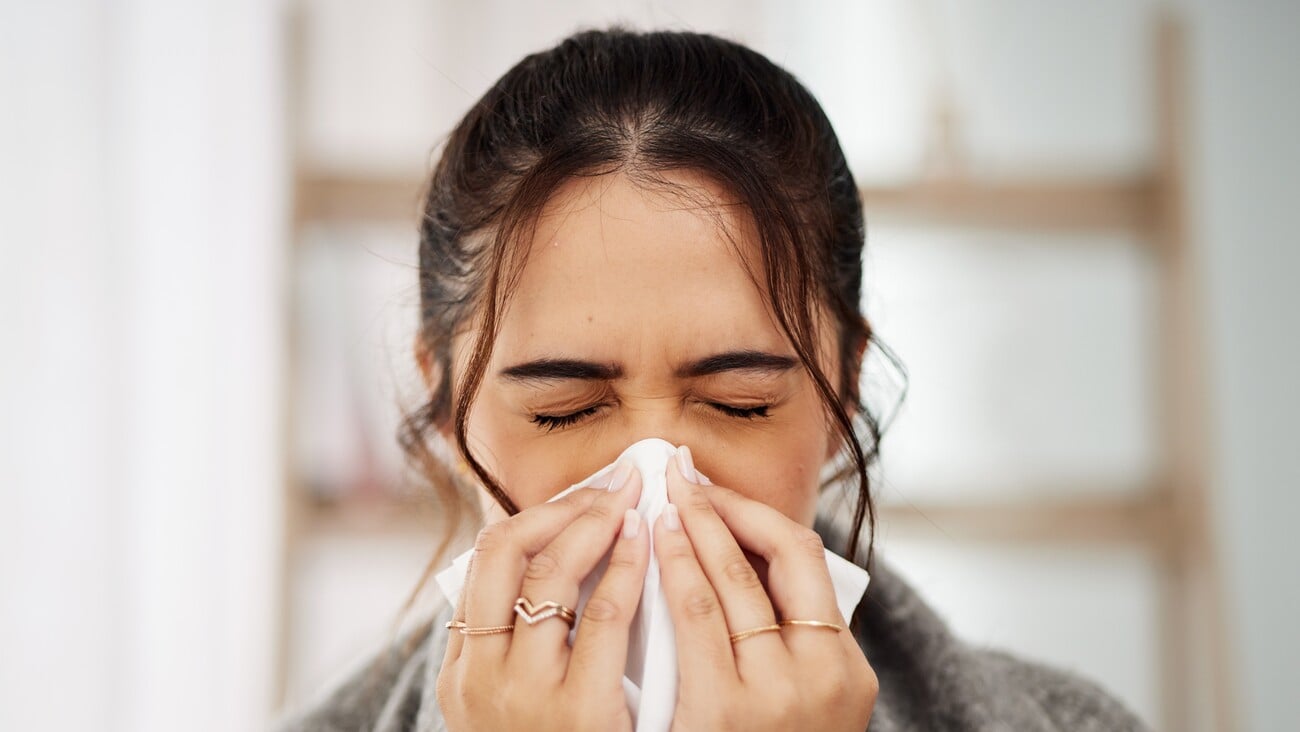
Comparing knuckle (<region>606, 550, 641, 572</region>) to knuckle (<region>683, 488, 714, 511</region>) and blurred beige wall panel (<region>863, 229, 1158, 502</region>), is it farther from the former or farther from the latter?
blurred beige wall panel (<region>863, 229, 1158, 502</region>)

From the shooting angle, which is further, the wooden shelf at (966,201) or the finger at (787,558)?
the wooden shelf at (966,201)

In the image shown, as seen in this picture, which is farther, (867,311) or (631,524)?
(867,311)

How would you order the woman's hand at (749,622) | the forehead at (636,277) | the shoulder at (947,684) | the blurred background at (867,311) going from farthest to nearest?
1. the blurred background at (867,311)
2. the shoulder at (947,684)
3. the forehead at (636,277)
4. the woman's hand at (749,622)

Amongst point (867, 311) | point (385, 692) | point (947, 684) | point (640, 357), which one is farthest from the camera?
point (867, 311)

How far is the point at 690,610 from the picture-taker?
2.58 ft

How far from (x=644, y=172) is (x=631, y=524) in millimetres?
305

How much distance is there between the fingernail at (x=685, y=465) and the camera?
85 centimetres

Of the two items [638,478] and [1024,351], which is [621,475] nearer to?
[638,478]

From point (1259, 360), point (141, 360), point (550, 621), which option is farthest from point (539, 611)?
point (1259, 360)

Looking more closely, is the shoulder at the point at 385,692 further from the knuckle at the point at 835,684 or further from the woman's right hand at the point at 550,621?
the knuckle at the point at 835,684

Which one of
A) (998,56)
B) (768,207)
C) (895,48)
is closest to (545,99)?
(768,207)

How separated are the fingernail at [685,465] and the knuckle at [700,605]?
0.33 ft

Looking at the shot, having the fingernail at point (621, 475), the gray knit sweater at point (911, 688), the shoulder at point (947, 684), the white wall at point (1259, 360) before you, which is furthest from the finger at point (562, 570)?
the white wall at point (1259, 360)

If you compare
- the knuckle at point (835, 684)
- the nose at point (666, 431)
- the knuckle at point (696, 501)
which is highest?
the nose at point (666, 431)
